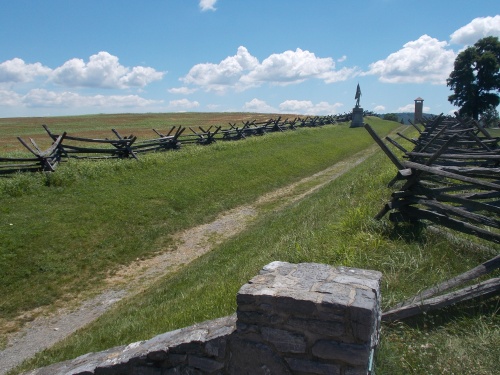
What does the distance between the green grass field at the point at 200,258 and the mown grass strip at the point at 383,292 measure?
0.01m

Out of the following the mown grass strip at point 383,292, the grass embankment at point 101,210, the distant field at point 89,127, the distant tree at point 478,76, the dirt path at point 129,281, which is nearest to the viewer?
the mown grass strip at point 383,292

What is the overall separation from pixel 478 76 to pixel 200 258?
46.1 metres

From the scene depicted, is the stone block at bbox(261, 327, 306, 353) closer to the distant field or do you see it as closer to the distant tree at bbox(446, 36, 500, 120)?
the distant field

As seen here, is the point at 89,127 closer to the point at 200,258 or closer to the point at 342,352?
the point at 200,258

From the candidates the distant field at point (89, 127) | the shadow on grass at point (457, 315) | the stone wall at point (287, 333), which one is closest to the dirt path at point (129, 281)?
the stone wall at point (287, 333)

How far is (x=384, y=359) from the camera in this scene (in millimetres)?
3381

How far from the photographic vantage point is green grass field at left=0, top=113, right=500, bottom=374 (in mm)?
3770

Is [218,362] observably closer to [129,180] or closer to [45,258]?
[45,258]

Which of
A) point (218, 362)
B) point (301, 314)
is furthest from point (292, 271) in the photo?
point (218, 362)

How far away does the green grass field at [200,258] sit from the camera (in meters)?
3.77

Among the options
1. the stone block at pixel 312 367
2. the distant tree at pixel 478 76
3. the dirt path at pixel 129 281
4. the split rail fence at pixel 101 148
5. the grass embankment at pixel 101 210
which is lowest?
the dirt path at pixel 129 281

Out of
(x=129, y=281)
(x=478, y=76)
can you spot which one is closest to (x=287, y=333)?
(x=129, y=281)

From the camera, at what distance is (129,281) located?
823 cm

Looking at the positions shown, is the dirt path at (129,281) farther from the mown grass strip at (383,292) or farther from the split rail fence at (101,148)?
the split rail fence at (101,148)
